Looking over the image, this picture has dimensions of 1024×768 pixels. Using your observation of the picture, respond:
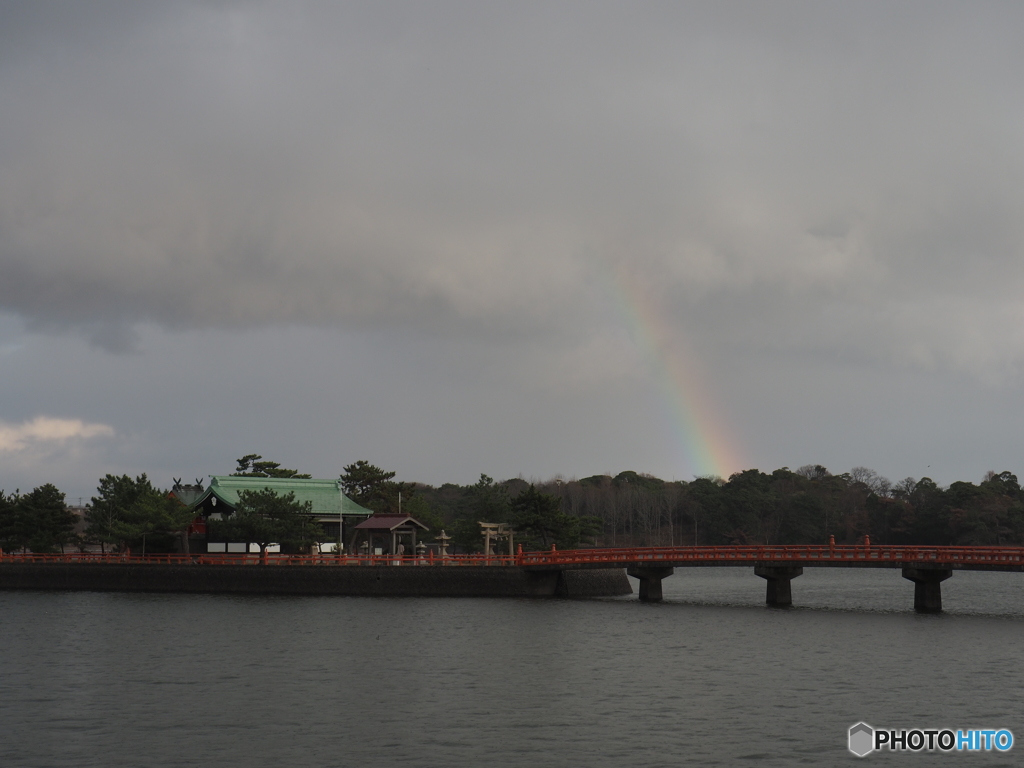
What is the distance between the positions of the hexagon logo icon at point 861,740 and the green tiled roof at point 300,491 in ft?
175

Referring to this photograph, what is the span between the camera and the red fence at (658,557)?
55312 millimetres

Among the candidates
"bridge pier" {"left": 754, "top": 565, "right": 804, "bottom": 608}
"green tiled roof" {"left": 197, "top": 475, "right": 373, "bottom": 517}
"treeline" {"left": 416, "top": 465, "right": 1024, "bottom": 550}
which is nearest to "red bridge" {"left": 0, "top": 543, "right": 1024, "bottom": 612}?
"bridge pier" {"left": 754, "top": 565, "right": 804, "bottom": 608}

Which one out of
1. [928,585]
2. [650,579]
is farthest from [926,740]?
[650,579]

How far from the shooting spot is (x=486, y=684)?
33.5m

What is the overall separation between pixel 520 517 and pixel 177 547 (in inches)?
1027

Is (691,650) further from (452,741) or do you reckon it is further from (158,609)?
(158,609)

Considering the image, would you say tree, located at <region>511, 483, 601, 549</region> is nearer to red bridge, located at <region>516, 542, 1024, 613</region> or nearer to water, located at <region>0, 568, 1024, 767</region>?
red bridge, located at <region>516, 542, 1024, 613</region>

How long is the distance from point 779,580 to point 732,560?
376 cm

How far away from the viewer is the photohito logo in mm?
24984

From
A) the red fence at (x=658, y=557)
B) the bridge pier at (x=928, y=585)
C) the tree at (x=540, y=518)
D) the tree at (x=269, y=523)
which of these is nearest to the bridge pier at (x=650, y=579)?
the red fence at (x=658, y=557)

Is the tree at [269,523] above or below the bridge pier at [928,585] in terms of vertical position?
above

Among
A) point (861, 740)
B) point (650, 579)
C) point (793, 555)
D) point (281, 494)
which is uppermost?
point (281, 494)

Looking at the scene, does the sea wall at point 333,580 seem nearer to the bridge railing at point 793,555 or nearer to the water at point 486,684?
the bridge railing at point 793,555

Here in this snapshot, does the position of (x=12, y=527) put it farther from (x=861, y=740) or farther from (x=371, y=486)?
(x=861, y=740)
